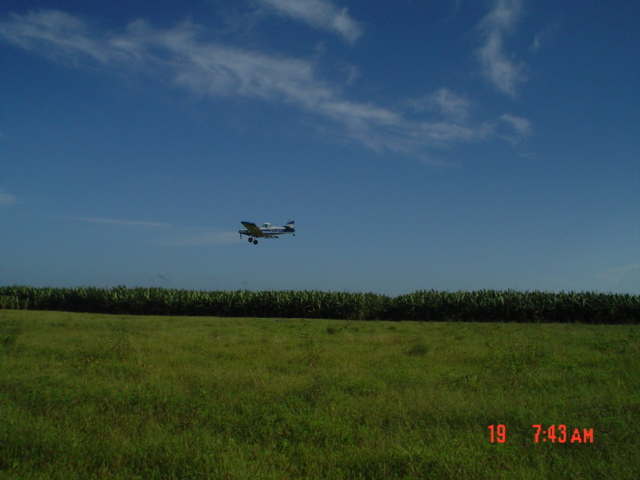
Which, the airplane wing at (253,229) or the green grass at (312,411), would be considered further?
the airplane wing at (253,229)

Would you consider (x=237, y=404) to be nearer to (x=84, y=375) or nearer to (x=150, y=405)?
(x=150, y=405)

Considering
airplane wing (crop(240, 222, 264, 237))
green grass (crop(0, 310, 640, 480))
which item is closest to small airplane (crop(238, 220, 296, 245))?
airplane wing (crop(240, 222, 264, 237))

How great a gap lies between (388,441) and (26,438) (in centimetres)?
525

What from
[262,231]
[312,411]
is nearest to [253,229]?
[262,231]
